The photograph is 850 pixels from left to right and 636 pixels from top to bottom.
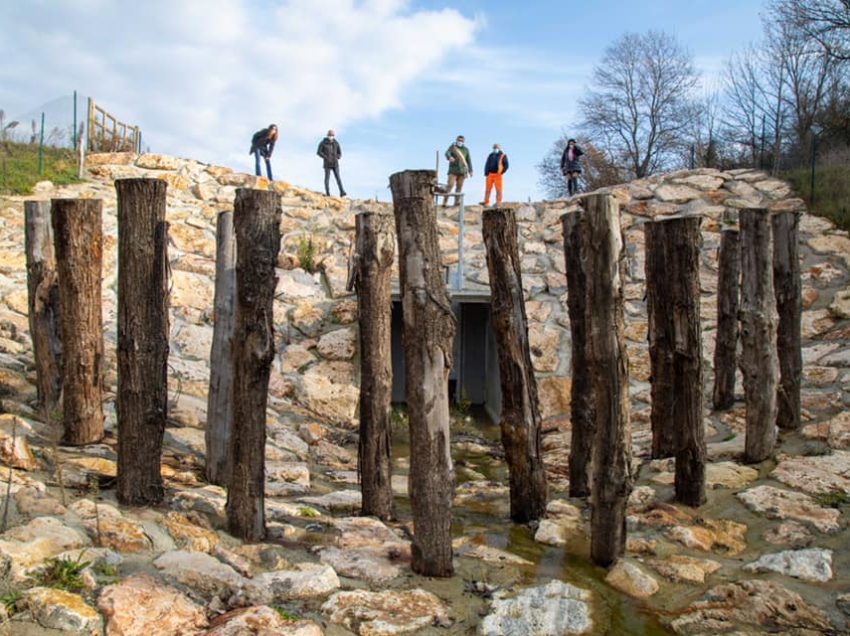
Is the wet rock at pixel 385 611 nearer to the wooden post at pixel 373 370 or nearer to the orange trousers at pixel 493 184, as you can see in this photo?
the wooden post at pixel 373 370

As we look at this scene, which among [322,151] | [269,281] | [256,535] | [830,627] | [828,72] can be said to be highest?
[828,72]

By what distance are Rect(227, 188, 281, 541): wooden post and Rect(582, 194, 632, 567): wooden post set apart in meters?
1.92

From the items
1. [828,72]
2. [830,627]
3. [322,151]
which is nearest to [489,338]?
[322,151]

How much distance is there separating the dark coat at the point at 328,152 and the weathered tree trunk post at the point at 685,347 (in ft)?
40.0

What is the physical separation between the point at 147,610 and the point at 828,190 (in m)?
14.3

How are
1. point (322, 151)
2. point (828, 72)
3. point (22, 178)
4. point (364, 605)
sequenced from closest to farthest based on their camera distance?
point (364, 605), point (22, 178), point (322, 151), point (828, 72)

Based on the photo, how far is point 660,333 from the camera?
6.28 meters

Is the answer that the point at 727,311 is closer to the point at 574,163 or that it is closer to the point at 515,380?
the point at 515,380

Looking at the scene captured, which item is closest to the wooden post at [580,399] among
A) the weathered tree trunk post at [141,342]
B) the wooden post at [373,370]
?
the wooden post at [373,370]

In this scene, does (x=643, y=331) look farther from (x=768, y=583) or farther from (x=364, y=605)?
(x=364, y=605)

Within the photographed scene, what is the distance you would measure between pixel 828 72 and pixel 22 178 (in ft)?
70.1

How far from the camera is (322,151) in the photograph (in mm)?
17234

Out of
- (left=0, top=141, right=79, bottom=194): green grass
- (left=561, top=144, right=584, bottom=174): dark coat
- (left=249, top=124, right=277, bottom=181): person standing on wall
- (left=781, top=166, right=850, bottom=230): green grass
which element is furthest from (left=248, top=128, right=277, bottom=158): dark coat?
(left=781, top=166, right=850, bottom=230): green grass

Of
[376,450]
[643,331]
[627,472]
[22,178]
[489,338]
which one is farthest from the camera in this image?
[22,178]
